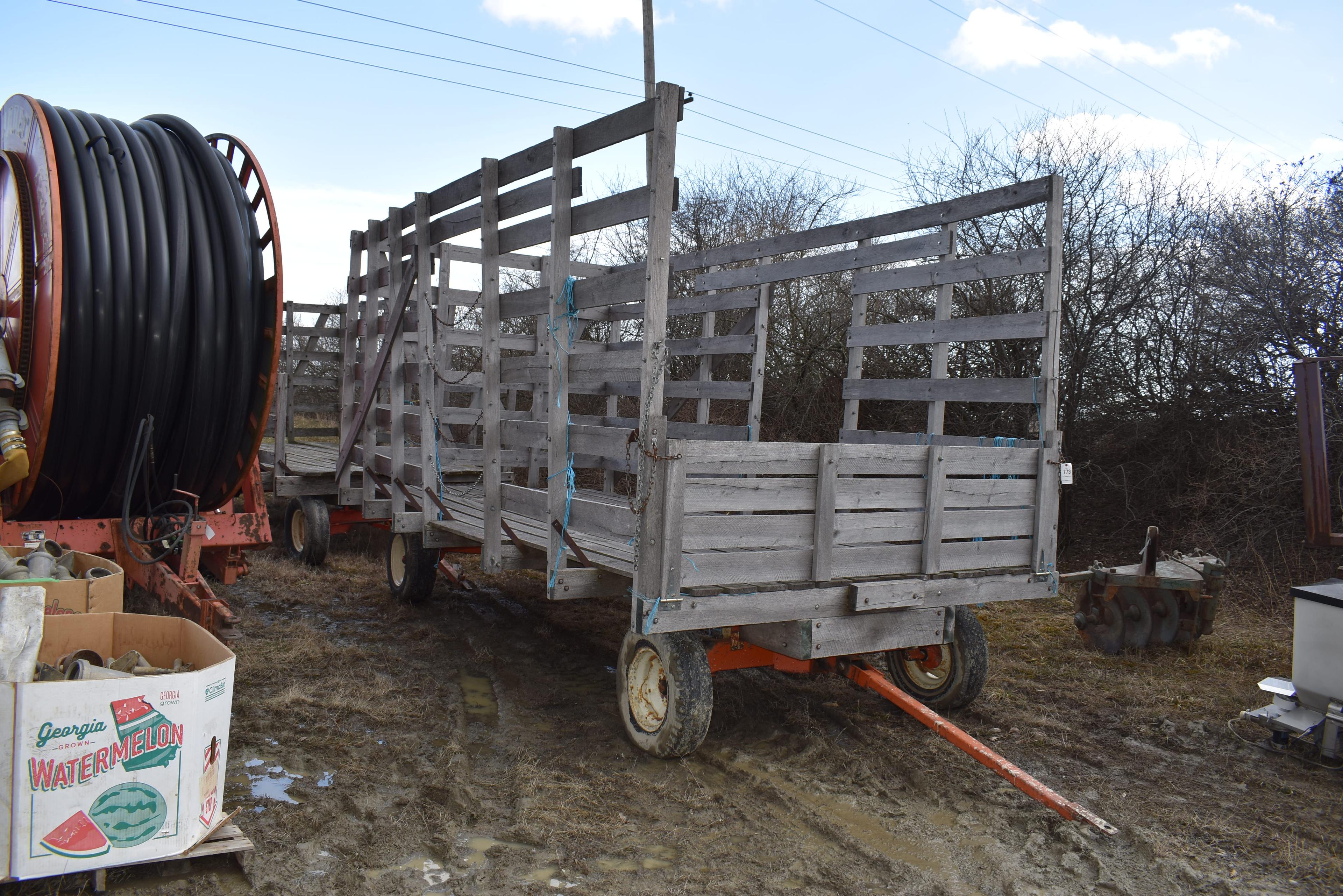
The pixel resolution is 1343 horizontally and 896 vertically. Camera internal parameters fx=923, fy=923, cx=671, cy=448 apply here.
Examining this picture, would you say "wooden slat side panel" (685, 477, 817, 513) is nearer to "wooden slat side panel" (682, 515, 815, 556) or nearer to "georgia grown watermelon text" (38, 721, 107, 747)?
"wooden slat side panel" (682, 515, 815, 556)

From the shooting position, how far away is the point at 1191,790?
4141 mm

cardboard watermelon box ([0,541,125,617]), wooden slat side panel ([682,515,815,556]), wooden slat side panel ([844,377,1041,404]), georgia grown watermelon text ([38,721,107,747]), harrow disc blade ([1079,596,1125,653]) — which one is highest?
wooden slat side panel ([844,377,1041,404])

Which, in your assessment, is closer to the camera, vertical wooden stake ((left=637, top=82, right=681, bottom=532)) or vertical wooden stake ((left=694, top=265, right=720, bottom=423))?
vertical wooden stake ((left=637, top=82, right=681, bottom=532))

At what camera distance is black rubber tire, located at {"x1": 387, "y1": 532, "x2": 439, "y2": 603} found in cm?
711

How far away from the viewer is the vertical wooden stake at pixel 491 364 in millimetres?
5363

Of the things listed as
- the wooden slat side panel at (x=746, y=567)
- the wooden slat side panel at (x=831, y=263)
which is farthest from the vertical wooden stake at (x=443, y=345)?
the wooden slat side panel at (x=746, y=567)

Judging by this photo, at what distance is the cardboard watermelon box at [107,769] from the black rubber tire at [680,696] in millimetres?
1808

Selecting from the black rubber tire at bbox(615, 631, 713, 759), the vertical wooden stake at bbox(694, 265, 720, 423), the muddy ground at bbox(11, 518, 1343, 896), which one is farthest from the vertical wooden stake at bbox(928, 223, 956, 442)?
the black rubber tire at bbox(615, 631, 713, 759)

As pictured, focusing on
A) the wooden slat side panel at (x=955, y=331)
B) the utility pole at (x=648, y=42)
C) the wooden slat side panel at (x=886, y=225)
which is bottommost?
the wooden slat side panel at (x=955, y=331)

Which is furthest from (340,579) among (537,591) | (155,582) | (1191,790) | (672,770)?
(1191,790)

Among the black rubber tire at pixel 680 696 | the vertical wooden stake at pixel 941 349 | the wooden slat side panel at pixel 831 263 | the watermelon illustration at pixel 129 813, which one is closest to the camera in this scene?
the watermelon illustration at pixel 129 813

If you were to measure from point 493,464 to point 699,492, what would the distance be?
A: 1.94 m

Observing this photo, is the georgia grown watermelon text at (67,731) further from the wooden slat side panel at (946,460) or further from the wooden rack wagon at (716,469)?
the wooden slat side panel at (946,460)

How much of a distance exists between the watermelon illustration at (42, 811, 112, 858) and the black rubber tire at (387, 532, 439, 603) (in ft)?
13.4
